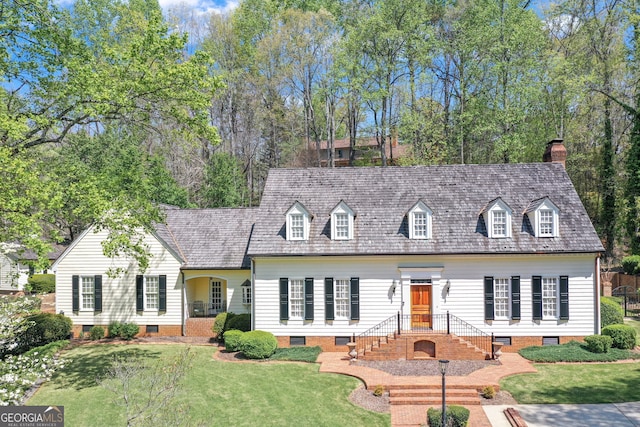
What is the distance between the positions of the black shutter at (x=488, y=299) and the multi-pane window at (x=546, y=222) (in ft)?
11.6

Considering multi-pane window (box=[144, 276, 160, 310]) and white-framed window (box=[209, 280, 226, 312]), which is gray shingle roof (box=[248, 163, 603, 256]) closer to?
white-framed window (box=[209, 280, 226, 312])

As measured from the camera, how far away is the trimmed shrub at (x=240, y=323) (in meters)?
22.6

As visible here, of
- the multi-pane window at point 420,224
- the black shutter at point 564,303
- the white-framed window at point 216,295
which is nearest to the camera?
the black shutter at point 564,303

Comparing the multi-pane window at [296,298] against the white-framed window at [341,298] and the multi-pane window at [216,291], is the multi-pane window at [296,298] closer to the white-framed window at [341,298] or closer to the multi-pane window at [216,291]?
the white-framed window at [341,298]

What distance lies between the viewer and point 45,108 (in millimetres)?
16312

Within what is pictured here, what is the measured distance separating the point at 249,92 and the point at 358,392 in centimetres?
3661

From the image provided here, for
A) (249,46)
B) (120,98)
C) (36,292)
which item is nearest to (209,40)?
(249,46)

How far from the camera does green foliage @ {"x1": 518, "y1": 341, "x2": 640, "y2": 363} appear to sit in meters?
19.0

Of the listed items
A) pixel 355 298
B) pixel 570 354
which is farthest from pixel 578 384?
pixel 355 298

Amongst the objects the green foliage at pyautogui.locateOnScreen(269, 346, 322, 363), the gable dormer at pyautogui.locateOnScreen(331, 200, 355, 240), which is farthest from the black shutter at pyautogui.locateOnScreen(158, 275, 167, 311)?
the gable dormer at pyautogui.locateOnScreen(331, 200, 355, 240)

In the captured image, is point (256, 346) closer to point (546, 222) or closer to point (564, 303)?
point (564, 303)

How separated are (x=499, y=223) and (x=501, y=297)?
142 inches

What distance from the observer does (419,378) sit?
1681 centimetres

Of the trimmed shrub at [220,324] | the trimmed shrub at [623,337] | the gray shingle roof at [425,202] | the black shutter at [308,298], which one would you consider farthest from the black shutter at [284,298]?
the trimmed shrub at [623,337]
